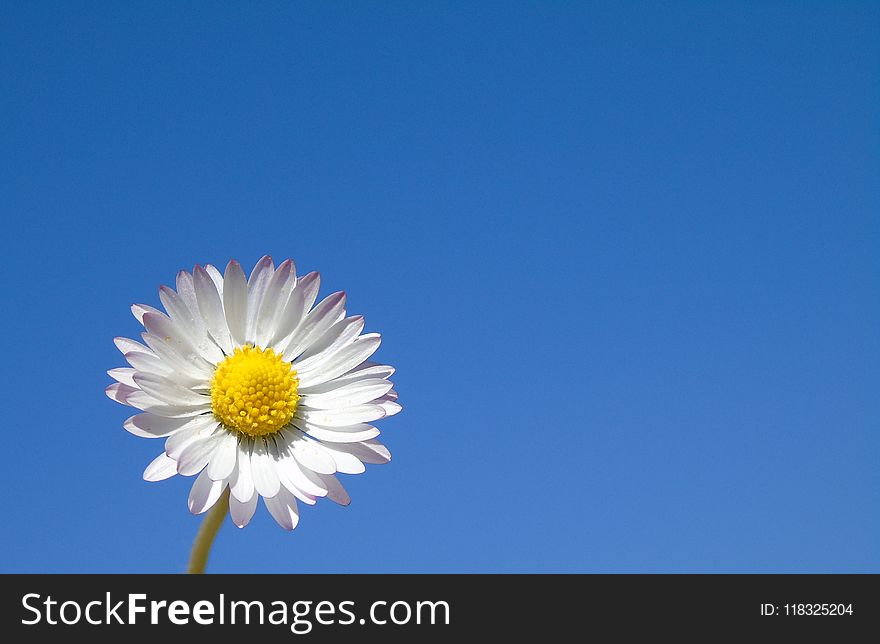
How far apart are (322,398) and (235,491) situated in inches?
12.7

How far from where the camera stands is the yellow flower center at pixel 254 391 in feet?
5.32

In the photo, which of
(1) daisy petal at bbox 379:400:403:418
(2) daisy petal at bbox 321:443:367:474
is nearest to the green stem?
(2) daisy petal at bbox 321:443:367:474

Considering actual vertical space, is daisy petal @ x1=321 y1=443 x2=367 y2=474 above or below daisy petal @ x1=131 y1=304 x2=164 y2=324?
below

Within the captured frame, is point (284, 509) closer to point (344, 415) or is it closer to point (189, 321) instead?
point (344, 415)

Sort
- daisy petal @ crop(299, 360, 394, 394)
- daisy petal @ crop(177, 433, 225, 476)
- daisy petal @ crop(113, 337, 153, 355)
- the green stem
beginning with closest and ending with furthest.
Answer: the green stem → daisy petal @ crop(177, 433, 225, 476) → daisy petal @ crop(113, 337, 153, 355) → daisy petal @ crop(299, 360, 394, 394)

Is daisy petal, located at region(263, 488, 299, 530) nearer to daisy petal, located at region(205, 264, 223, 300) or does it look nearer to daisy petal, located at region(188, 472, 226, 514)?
daisy petal, located at region(188, 472, 226, 514)

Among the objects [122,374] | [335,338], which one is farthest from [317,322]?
[122,374]

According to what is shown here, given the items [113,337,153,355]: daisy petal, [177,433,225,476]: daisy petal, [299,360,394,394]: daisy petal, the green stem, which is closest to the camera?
the green stem

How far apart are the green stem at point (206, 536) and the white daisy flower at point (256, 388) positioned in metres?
0.03

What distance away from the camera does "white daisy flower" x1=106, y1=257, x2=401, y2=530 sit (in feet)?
4.88

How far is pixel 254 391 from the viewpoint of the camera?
1642mm

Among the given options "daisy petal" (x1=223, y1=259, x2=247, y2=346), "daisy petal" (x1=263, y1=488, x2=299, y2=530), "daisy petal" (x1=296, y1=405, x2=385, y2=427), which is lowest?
"daisy petal" (x1=263, y1=488, x2=299, y2=530)
